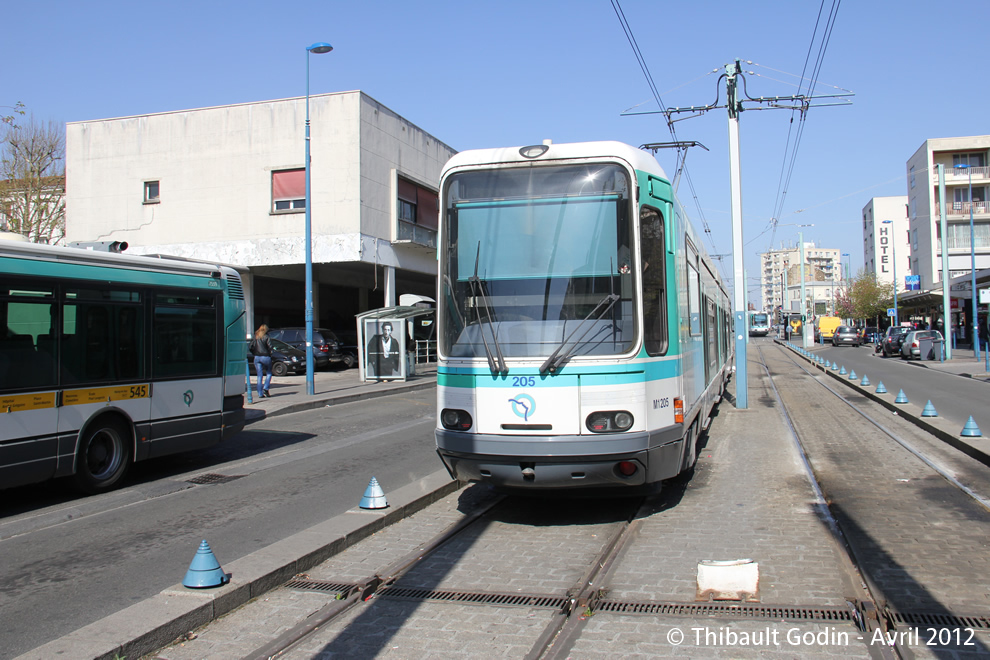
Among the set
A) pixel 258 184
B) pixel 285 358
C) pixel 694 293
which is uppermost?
pixel 258 184

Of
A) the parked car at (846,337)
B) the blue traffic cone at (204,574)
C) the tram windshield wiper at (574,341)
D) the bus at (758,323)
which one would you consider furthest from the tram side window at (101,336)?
the bus at (758,323)

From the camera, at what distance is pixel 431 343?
33.6 m

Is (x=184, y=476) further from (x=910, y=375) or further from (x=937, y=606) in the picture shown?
(x=910, y=375)

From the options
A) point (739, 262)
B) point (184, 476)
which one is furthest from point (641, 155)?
point (739, 262)

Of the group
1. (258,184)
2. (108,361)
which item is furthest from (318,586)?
(258,184)

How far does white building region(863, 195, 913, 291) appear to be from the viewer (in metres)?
87.4

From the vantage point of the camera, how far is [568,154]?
620 cm

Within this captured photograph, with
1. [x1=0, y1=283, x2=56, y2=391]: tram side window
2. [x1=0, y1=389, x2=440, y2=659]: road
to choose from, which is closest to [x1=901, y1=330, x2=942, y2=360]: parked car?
[x1=0, y1=389, x2=440, y2=659]: road

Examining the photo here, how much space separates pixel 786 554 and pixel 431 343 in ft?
94.2

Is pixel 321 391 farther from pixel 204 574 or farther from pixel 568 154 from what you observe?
pixel 204 574

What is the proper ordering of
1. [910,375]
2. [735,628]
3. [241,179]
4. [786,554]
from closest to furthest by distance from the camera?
[735,628], [786,554], [910,375], [241,179]

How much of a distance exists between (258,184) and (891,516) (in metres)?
25.2

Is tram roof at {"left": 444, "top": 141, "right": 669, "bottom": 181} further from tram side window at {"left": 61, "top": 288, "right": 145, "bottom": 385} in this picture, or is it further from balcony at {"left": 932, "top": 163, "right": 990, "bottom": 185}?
balcony at {"left": 932, "top": 163, "right": 990, "bottom": 185}

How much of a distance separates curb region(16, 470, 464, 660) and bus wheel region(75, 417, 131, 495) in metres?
3.47
